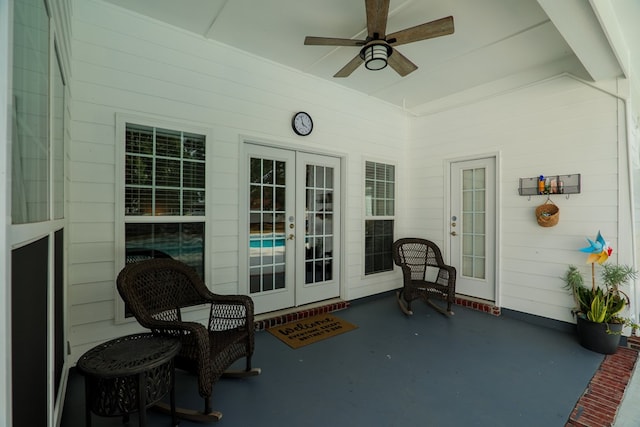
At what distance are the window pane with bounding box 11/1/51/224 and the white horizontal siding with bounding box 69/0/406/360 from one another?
1125 mm

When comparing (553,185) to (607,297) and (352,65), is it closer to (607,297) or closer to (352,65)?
(607,297)

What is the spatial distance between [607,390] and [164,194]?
4.10m

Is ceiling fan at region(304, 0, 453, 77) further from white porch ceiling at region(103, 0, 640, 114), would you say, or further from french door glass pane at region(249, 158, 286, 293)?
french door glass pane at region(249, 158, 286, 293)

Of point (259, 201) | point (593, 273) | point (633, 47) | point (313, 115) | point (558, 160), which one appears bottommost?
point (593, 273)

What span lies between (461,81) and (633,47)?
163cm

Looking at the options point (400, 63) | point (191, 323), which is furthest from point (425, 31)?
point (191, 323)

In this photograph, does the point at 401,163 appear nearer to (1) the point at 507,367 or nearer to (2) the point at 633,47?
(2) the point at 633,47

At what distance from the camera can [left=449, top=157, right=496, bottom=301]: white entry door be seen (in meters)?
4.04

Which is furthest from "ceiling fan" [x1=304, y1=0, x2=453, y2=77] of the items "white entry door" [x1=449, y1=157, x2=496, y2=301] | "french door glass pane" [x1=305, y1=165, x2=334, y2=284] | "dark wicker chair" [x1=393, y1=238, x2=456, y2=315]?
"dark wicker chair" [x1=393, y1=238, x2=456, y2=315]

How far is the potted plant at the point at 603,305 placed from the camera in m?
2.86

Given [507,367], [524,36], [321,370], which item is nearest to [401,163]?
[524,36]

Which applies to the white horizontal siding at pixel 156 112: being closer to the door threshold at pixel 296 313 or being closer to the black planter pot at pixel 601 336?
the door threshold at pixel 296 313

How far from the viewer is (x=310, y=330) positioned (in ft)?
11.0

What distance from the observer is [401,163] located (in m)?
4.93
